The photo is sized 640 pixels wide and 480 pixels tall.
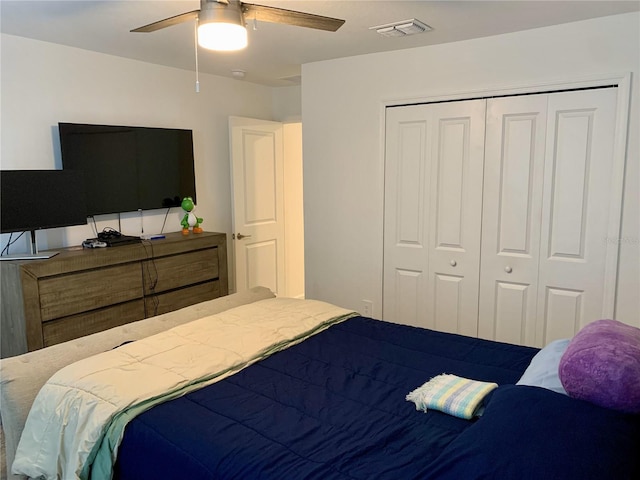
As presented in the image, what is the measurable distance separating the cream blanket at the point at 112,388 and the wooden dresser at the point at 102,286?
3.91ft

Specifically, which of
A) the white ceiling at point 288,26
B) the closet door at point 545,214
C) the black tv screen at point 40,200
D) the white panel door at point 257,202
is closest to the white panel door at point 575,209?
the closet door at point 545,214

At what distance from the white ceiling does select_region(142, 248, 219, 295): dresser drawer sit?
157cm

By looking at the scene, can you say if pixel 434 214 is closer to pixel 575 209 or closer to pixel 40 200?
pixel 575 209

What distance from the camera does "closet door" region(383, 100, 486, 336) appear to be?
347cm

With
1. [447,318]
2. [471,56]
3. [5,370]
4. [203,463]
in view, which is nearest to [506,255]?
[447,318]

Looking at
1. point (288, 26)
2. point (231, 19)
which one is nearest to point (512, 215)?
point (288, 26)

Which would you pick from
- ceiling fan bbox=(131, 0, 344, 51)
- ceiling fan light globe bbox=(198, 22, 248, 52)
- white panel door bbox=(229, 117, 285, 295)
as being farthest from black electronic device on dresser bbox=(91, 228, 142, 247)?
ceiling fan light globe bbox=(198, 22, 248, 52)

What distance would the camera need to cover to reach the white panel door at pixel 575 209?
2990 millimetres

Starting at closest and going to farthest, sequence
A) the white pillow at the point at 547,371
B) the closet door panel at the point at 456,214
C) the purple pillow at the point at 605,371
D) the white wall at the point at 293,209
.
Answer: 1. the purple pillow at the point at 605,371
2. the white pillow at the point at 547,371
3. the closet door panel at the point at 456,214
4. the white wall at the point at 293,209

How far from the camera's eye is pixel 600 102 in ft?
9.71

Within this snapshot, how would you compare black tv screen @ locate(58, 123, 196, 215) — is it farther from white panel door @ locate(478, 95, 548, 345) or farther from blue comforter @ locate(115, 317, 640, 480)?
white panel door @ locate(478, 95, 548, 345)

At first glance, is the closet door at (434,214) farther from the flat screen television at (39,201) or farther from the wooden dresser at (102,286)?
the flat screen television at (39,201)

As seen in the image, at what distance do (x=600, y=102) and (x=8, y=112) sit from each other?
380cm

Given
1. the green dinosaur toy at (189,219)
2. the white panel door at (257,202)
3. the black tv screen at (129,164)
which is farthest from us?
the white panel door at (257,202)
